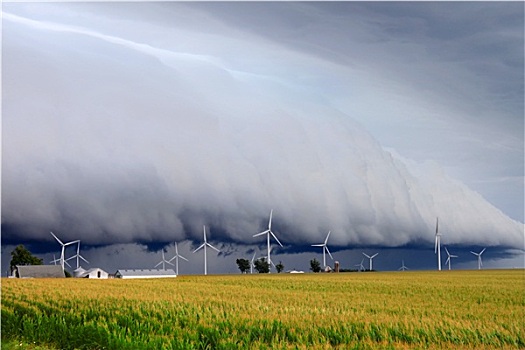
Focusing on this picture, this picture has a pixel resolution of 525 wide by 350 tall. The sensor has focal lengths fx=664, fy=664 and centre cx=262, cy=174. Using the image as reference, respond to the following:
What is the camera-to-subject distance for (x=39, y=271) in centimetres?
18588

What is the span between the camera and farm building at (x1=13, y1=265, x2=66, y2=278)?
18488 centimetres

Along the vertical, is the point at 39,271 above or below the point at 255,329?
below

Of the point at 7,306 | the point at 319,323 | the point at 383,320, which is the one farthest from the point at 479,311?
the point at 7,306

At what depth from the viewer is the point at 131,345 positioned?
1012 inches

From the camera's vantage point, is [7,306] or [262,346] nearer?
[262,346]

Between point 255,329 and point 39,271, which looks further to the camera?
point 39,271

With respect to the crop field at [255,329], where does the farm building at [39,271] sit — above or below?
below

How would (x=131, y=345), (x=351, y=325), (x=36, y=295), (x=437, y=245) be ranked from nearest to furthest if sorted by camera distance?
(x=131, y=345) < (x=351, y=325) < (x=36, y=295) < (x=437, y=245)

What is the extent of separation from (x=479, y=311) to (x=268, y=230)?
134 m

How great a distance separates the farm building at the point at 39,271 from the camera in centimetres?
18488

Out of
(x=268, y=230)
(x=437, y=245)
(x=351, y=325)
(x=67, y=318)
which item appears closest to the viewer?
(x=351, y=325)

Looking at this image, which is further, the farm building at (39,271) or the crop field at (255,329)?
the farm building at (39,271)

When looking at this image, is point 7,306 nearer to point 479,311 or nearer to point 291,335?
Answer: point 291,335

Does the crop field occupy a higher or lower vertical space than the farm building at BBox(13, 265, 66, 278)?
higher
